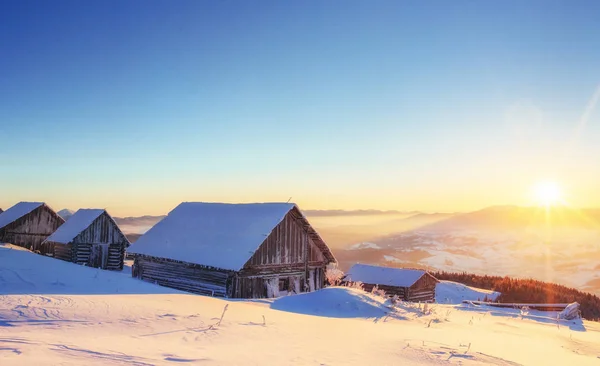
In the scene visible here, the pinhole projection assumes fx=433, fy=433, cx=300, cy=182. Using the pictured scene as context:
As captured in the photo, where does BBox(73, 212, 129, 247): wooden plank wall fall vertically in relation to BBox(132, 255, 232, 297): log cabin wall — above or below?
above

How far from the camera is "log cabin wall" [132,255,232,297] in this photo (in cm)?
2178

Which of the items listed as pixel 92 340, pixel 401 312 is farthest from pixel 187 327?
pixel 401 312

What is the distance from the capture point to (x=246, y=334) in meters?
8.51

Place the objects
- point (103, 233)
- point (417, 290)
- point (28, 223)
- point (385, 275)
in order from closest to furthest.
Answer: point (417, 290) → point (385, 275) → point (103, 233) → point (28, 223)

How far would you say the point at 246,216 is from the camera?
24.7m

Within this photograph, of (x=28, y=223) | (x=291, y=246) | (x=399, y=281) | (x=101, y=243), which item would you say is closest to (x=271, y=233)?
(x=291, y=246)

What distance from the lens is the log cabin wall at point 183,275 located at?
2178 cm

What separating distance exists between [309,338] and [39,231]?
4387 cm

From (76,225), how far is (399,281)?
2865 cm

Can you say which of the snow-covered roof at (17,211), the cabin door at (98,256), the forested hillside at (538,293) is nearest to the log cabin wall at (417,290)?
the forested hillside at (538,293)

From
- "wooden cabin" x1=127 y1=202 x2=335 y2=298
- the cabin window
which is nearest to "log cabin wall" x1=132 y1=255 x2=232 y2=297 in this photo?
"wooden cabin" x1=127 y1=202 x2=335 y2=298

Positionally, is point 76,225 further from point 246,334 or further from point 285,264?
point 246,334

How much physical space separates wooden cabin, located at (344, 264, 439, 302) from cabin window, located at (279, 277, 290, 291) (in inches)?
417

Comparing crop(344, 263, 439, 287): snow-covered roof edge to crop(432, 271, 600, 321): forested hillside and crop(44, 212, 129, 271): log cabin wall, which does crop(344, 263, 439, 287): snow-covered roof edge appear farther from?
crop(44, 212, 129, 271): log cabin wall
